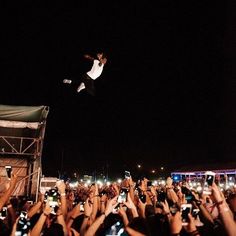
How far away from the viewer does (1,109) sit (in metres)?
13.2

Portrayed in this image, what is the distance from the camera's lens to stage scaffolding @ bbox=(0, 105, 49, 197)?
42.3 ft

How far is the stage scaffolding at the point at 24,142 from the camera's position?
1288 centimetres

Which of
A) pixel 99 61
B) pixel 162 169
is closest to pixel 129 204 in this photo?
pixel 99 61

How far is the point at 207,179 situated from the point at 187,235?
1.12 metres

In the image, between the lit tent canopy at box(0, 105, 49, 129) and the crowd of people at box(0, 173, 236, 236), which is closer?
the crowd of people at box(0, 173, 236, 236)

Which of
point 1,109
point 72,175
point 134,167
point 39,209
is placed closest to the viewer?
point 39,209

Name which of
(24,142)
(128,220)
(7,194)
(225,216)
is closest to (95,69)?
(24,142)

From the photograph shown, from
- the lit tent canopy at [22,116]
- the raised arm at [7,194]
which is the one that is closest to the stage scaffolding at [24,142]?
the lit tent canopy at [22,116]

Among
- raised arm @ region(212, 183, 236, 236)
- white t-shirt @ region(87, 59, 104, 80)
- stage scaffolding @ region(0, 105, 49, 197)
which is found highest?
white t-shirt @ region(87, 59, 104, 80)

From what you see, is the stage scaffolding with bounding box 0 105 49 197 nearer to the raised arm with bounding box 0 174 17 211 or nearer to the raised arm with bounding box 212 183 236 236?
the raised arm with bounding box 0 174 17 211

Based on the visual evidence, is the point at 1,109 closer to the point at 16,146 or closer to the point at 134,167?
the point at 16,146

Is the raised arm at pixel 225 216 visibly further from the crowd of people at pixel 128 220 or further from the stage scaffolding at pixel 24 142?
the stage scaffolding at pixel 24 142

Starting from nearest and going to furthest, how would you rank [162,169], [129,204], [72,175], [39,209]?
[129,204] < [39,209] < [72,175] < [162,169]

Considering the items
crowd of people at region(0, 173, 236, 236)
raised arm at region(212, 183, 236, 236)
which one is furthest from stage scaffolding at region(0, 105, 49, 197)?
raised arm at region(212, 183, 236, 236)
